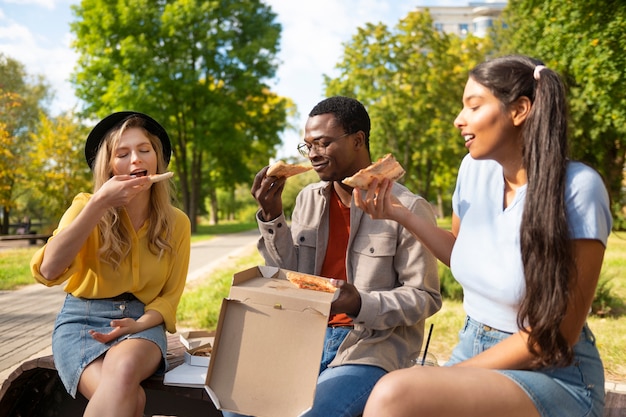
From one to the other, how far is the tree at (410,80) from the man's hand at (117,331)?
24109mm

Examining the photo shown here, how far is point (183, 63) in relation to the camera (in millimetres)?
24156

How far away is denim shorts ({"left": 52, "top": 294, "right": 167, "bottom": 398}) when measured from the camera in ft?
8.54

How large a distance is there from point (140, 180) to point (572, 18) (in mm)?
13518

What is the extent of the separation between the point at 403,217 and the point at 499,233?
450 mm

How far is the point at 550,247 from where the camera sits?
Answer: 6.12ft

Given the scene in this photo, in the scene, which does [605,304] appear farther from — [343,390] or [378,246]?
[343,390]

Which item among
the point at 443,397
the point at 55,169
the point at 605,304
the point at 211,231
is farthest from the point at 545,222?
the point at 211,231

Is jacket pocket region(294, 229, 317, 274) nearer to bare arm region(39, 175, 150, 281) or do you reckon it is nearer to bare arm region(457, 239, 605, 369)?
bare arm region(39, 175, 150, 281)

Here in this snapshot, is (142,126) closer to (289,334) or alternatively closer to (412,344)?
(289,334)

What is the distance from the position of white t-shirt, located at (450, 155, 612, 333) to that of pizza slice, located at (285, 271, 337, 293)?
1.56 ft

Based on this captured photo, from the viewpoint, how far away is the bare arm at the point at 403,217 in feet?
7.97

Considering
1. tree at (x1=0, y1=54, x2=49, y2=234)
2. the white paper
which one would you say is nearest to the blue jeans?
the white paper

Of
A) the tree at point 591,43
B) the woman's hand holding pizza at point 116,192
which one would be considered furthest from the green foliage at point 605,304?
the woman's hand holding pizza at point 116,192

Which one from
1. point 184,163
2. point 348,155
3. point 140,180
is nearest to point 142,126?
point 140,180
